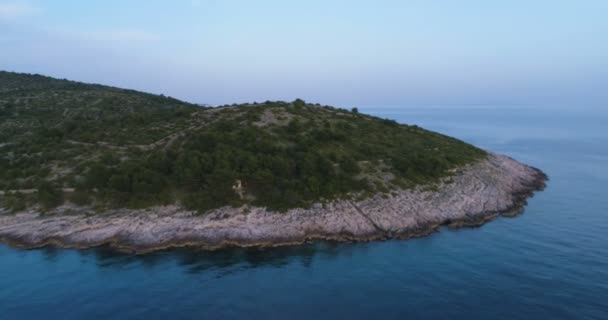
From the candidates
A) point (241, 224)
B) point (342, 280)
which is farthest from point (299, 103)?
point (342, 280)

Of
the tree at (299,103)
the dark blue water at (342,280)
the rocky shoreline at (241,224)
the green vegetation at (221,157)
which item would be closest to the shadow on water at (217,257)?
the dark blue water at (342,280)

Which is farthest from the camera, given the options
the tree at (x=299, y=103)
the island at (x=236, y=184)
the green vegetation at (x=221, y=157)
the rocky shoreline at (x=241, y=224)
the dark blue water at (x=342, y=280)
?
the tree at (x=299, y=103)

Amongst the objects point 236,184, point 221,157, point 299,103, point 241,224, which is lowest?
point 241,224

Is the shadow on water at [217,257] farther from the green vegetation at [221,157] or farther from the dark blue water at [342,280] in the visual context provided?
the green vegetation at [221,157]

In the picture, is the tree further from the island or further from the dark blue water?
the dark blue water

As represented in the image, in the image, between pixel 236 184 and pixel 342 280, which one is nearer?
pixel 342 280

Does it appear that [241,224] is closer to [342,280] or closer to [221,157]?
[221,157]

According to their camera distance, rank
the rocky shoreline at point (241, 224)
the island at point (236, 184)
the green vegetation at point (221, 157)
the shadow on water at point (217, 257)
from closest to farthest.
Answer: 1. the shadow on water at point (217, 257)
2. the rocky shoreline at point (241, 224)
3. the island at point (236, 184)
4. the green vegetation at point (221, 157)

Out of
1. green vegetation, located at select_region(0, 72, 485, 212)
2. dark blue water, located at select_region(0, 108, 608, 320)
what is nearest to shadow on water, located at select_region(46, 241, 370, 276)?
dark blue water, located at select_region(0, 108, 608, 320)
